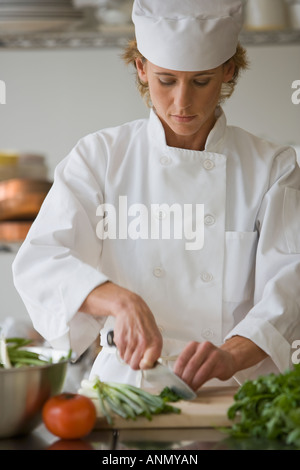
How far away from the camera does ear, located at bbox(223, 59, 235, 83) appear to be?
1.74 meters

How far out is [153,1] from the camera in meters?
1.66

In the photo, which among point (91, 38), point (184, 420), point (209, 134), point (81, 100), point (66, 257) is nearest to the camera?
point (184, 420)

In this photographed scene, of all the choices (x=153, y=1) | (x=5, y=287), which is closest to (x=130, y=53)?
(x=153, y=1)

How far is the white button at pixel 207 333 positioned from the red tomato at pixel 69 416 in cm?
51

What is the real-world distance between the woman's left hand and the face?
1.53ft

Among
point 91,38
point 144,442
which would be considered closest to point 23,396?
point 144,442

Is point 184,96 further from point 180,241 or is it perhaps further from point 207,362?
point 207,362

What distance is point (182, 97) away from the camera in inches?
62.2

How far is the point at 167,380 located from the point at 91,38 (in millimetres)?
1568

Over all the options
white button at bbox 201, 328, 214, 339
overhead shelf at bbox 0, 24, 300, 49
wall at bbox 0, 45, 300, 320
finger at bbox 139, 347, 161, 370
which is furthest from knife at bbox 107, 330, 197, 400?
wall at bbox 0, 45, 300, 320

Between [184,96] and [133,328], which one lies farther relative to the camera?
[184,96]

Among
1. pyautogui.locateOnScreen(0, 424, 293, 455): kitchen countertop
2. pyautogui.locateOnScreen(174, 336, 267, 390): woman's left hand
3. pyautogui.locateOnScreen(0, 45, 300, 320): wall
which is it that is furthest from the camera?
pyautogui.locateOnScreen(0, 45, 300, 320): wall

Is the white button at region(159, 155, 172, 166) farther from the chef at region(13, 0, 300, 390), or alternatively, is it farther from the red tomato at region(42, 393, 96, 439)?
the red tomato at region(42, 393, 96, 439)

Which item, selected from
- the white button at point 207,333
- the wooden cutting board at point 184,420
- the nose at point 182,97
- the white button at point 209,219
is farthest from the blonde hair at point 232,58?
the wooden cutting board at point 184,420
